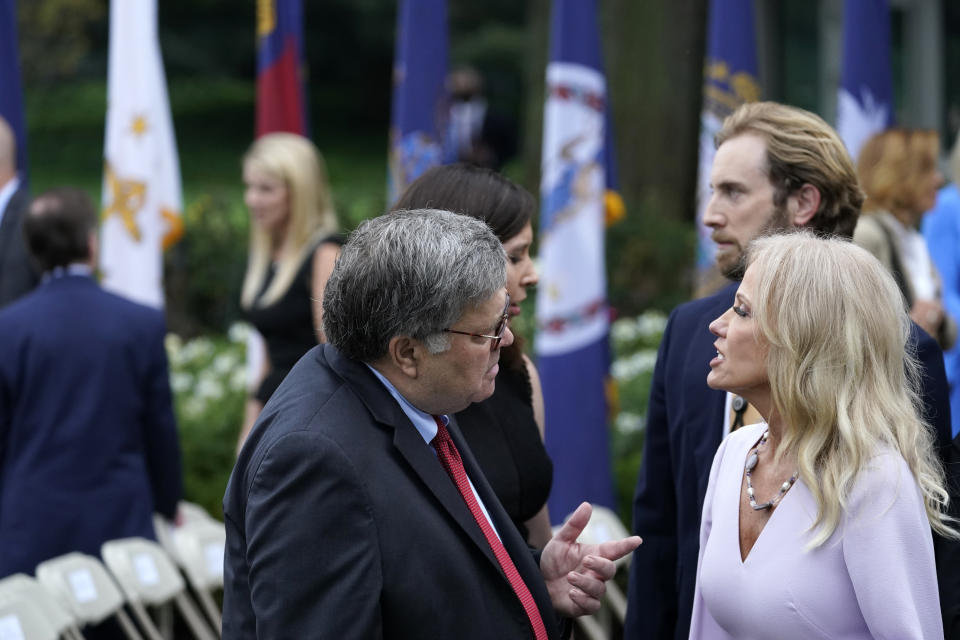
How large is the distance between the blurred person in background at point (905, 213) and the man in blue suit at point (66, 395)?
2823mm

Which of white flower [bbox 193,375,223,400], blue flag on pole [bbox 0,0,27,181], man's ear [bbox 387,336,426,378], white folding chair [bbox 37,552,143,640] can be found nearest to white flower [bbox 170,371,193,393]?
white flower [bbox 193,375,223,400]

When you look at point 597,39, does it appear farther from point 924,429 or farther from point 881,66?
point 924,429

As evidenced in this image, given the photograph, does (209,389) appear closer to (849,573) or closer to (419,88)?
(419,88)

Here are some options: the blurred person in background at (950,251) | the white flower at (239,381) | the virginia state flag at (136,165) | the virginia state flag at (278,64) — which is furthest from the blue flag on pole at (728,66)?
the white flower at (239,381)

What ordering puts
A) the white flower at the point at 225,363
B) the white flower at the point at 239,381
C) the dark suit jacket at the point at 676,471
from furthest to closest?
1. the white flower at the point at 225,363
2. the white flower at the point at 239,381
3. the dark suit jacket at the point at 676,471

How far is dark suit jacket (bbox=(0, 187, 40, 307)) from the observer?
17.4ft

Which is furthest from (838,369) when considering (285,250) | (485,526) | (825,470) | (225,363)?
(225,363)

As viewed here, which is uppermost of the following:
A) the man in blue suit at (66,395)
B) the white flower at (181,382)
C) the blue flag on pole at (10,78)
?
the blue flag on pole at (10,78)

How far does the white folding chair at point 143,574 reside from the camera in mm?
4125

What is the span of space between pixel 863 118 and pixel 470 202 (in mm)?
4069

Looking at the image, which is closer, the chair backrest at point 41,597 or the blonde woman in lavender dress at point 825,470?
the blonde woman in lavender dress at point 825,470

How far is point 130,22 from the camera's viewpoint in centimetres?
650

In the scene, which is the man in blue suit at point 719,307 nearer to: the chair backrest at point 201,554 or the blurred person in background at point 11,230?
the chair backrest at point 201,554

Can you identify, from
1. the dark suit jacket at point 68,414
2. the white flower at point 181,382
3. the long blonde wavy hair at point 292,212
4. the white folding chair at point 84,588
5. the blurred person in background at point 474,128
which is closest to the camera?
the white folding chair at point 84,588
